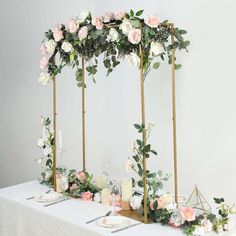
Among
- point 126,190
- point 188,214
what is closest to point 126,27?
point 126,190

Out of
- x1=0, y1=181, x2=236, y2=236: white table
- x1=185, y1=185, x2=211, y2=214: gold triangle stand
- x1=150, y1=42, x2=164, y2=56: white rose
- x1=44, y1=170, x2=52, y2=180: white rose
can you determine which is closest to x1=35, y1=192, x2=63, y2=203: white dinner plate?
x1=0, y1=181, x2=236, y2=236: white table

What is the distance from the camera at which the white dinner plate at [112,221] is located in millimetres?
2367

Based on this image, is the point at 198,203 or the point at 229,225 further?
the point at 198,203

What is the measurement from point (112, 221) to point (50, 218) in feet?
1.40

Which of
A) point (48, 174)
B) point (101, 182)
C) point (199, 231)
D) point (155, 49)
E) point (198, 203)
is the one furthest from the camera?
point (48, 174)

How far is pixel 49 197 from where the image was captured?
2.88 m

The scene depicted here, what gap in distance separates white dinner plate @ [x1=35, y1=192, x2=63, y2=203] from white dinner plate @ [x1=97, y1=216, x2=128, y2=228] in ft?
1.75

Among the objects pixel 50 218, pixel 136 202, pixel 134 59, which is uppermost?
pixel 134 59

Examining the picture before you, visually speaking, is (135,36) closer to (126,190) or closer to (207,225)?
(126,190)

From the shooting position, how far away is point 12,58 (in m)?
4.96

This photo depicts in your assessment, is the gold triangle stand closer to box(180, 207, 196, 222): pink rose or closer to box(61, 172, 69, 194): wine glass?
box(180, 207, 196, 222): pink rose

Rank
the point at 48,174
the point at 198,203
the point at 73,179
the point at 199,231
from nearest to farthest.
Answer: the point at 199,231
the point at 198,203
the point at 73,179
the point at 48,174

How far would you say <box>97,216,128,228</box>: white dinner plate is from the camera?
7.77 ft

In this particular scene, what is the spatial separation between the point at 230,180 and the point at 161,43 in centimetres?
130
